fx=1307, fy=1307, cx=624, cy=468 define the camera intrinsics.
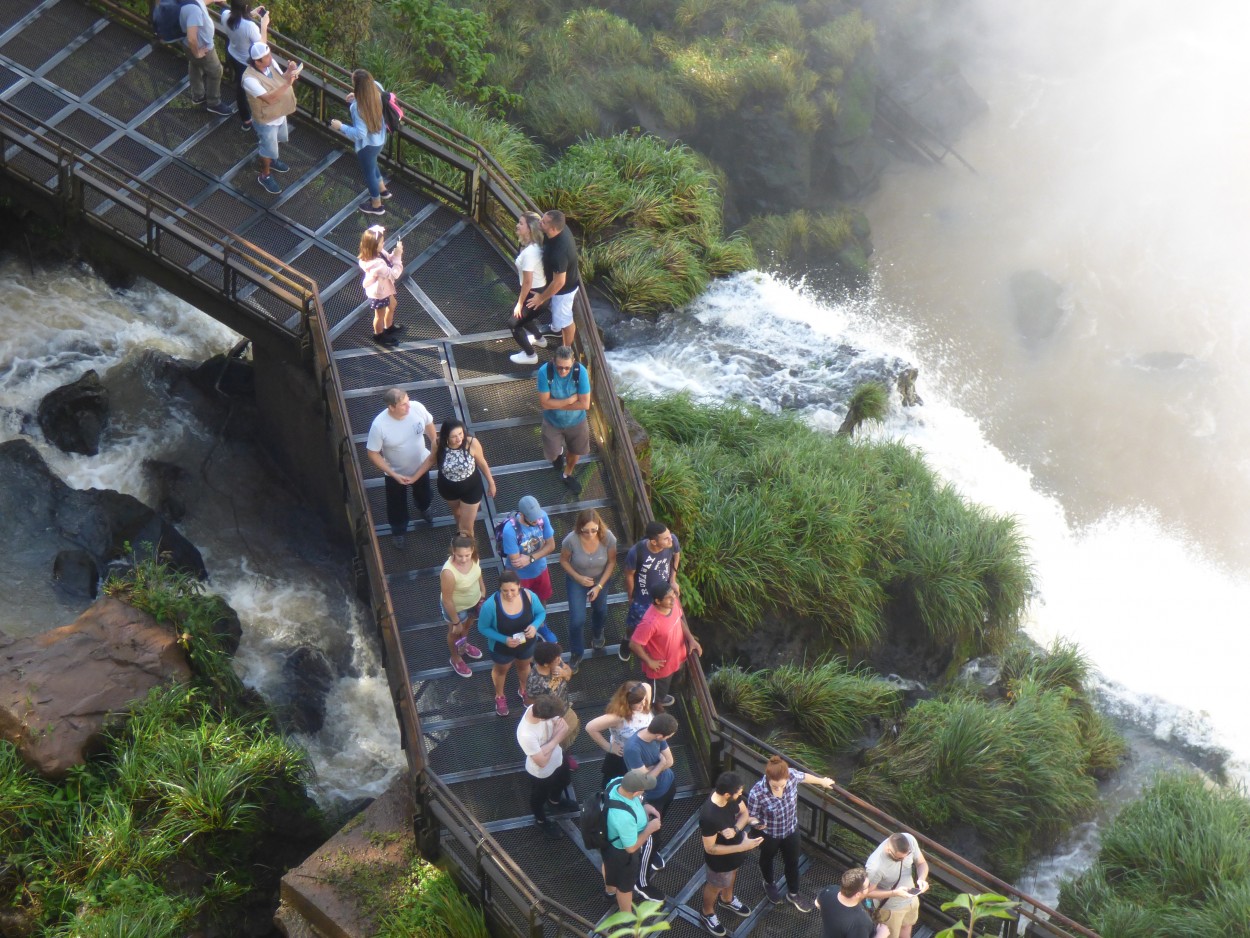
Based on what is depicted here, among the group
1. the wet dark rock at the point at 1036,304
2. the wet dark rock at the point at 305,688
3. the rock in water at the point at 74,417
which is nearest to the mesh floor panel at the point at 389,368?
the wet dark rock at the point at 305,688

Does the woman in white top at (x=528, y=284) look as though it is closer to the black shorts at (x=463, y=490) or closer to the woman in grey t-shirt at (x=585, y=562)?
the black shorts at (x=463, y=490)

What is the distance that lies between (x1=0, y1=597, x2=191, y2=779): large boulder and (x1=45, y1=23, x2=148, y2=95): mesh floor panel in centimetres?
590

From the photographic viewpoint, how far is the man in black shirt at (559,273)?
36.9ft

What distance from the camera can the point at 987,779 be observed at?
1294 centimetres

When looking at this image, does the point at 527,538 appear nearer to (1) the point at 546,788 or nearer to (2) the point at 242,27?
(1) the point at 546,788

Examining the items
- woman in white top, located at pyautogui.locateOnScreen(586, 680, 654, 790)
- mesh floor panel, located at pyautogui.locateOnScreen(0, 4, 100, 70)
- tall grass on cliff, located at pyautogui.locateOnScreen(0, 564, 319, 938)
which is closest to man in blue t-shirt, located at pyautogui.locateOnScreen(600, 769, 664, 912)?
woman in white top, located at pyautogui.locateOnScreen(586, 680, 654, 790)

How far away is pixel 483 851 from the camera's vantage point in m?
9.06

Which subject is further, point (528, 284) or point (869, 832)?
point (528, 284)

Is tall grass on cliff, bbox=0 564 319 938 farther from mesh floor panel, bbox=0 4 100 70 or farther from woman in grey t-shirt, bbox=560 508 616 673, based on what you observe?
mesh floor panel, bbox=0 4 100 70

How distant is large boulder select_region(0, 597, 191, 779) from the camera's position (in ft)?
36.2

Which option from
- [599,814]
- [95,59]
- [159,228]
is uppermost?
[95,59]

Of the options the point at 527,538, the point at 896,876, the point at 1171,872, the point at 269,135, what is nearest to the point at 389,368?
the point at 269,135

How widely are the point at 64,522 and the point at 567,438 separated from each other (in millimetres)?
5612

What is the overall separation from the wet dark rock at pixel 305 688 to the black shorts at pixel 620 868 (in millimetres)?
5063
